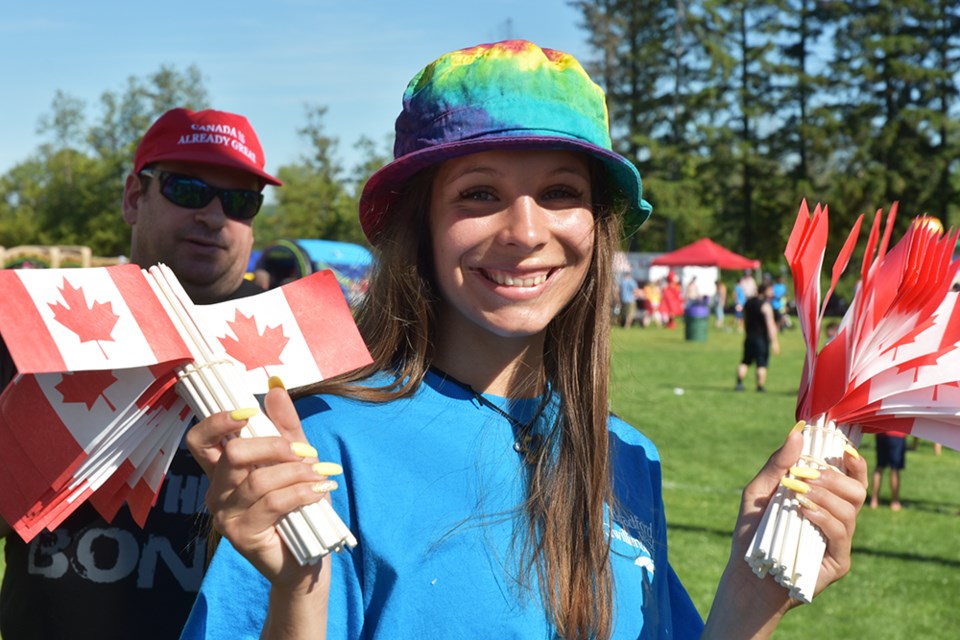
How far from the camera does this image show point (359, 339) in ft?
5.68

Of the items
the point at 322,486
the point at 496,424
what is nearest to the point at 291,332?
the point at 322,486

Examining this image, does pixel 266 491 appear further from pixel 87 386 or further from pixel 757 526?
pixel 757 526

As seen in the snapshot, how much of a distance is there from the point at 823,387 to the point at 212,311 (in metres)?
1.06

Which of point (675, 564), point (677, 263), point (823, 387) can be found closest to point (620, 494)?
point (823, 387)

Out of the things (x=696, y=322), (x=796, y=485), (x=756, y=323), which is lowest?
(x=696, y=322)

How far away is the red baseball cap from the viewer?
10.8ft

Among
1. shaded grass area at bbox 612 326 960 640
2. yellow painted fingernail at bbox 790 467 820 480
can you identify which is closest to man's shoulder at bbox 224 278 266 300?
shaded grass area at bbox 612 326 960 640

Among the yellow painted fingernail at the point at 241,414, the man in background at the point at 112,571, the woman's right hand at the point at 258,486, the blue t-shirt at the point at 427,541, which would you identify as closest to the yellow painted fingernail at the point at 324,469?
the woman's right hand at the point at 258,486

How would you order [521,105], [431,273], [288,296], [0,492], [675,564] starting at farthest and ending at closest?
[675,564], [431,273], [521,105], [288,296], [0,492]

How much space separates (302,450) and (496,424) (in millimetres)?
570

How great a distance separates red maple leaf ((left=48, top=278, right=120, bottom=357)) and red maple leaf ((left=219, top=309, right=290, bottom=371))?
7.1 inches

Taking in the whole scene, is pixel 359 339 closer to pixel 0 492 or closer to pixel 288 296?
pixel 288 296

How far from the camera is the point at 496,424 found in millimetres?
1939

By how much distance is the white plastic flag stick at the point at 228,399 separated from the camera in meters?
1.39
